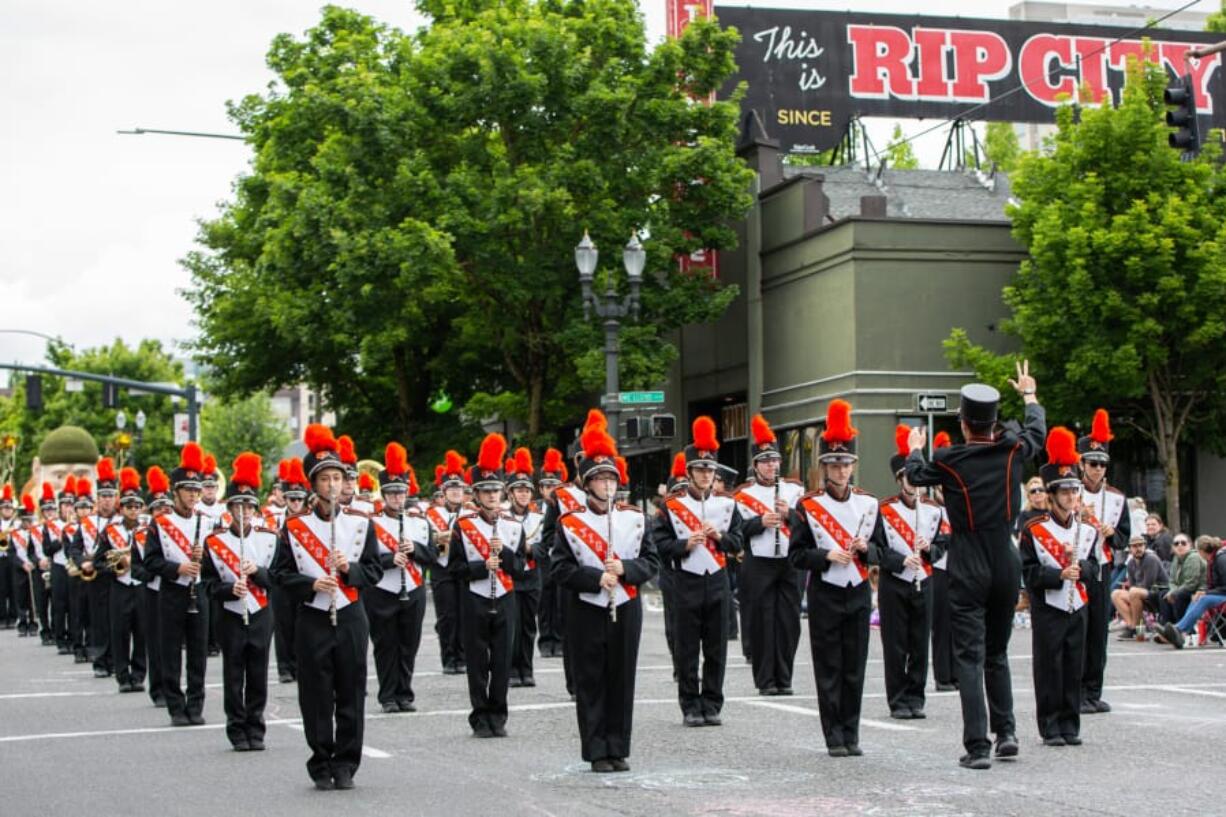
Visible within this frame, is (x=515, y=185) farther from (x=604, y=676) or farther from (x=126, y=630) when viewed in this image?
(x=604, y=676)

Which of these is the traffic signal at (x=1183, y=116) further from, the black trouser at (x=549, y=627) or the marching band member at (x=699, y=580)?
the marching band member at (x=699, y=580)

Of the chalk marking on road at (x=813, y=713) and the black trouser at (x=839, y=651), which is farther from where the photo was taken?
the chalk marking on road at (x=813, y=713)

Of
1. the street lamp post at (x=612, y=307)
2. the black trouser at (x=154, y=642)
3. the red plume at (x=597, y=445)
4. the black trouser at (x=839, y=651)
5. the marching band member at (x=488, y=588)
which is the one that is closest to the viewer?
the red plume at (x=597, y=445)

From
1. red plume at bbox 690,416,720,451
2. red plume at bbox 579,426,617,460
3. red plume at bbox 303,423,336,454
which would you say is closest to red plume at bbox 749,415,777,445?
red plume at bbox 690,416,720,451

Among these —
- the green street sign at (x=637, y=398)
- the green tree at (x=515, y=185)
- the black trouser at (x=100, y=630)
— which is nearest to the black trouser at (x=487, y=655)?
the black trouser at (x=100, y=630)

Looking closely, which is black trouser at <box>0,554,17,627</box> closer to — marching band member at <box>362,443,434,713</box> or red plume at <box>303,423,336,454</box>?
marching band member at <box>362,443,434,713</box>

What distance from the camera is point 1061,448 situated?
12.8 meters

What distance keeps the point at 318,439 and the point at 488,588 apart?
2875 millimetres

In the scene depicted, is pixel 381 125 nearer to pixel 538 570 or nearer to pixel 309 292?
pixel 309 292

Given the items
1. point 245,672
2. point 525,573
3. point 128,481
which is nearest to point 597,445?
point 245,672

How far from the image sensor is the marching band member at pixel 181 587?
14977mm

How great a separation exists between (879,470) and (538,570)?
16.0m

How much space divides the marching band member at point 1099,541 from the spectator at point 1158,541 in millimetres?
10283

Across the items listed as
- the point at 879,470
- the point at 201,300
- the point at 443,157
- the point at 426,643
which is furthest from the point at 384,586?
the point at 201,300
